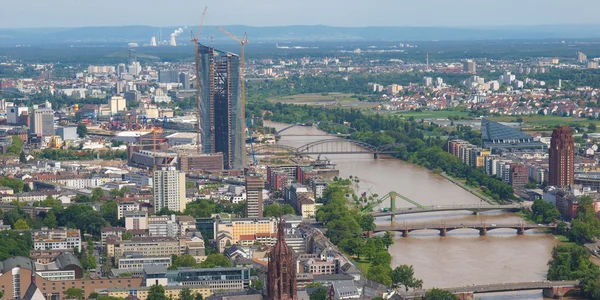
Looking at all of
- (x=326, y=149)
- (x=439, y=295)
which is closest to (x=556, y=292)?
(x=439, y=295)

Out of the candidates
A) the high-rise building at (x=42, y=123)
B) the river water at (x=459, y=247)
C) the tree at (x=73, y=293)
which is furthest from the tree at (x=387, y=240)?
the high-rise building at (x=42, y=123)

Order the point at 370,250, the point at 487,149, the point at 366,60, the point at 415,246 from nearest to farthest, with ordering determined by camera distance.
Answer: the point at 370,250, the point at 415,246, the point at 487,149, the point at 366,60

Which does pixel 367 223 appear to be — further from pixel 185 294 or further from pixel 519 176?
pixel 519 176

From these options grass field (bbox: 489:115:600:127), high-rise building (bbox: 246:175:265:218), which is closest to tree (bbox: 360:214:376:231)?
high-rise building (bbox: 246:175:265:218)

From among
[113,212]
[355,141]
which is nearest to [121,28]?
[355,141]

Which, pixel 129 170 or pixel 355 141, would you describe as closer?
pixel 129 170

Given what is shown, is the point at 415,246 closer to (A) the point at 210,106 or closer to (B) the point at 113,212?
(B) the point at 113,212

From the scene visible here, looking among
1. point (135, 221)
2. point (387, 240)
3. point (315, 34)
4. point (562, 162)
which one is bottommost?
point (315, 34)
